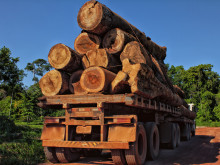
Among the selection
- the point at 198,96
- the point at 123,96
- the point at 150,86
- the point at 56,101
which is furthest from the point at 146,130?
the point at 198,96

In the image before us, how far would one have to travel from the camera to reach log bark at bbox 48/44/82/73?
6223 mm

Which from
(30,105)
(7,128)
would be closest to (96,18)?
(7,128)

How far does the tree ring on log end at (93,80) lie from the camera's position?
18.3ft

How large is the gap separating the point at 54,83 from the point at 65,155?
190 centimetres

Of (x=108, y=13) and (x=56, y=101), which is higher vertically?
(x=108, y=13)

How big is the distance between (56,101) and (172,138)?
4.95 m

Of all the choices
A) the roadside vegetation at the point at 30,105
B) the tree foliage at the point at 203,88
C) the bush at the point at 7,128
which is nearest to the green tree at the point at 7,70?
the roadside vegetation at the point at 30,105

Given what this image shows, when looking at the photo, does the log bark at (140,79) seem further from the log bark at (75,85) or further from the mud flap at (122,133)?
the log bark at (75,85)

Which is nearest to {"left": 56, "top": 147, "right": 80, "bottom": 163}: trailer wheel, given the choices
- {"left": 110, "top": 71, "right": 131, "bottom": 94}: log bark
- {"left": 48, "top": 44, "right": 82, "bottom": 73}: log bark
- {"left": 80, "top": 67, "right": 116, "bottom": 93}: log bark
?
{"left": 80, "top": 67, "right": 116, "bottom": 93}: log bark

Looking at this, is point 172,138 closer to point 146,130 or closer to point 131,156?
point 146,130

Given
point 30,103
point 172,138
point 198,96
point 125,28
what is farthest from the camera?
point 198,96

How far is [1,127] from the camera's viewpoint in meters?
11.3

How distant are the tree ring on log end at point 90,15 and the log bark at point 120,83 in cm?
170

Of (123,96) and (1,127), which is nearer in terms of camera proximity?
(123,96)
